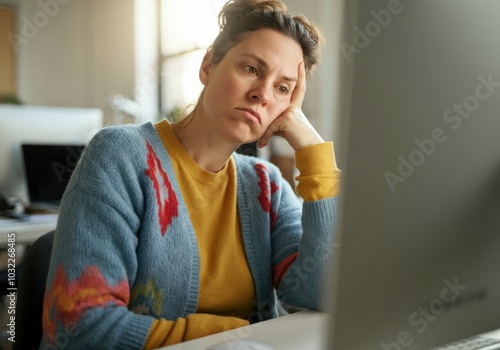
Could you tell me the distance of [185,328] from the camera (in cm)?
77

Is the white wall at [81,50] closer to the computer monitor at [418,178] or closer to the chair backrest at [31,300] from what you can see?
the chair backrest at [31,300]

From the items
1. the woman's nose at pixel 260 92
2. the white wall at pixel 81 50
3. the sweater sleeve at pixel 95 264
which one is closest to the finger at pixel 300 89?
the woman's nose at pixel 260 92

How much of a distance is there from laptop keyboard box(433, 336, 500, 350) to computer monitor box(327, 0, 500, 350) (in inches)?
2.2

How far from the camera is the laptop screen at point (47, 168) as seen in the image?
191cm

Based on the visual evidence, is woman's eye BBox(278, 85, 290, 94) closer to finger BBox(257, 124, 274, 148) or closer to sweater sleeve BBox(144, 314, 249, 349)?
finger BBox(257, 124, 274, 148)

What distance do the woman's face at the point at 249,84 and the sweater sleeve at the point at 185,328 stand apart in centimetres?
37

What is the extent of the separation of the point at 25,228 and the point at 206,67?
1.16 metres

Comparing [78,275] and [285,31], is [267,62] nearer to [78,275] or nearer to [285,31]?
[285,31]

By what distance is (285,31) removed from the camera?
102cm

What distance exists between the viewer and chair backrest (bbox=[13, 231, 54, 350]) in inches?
36.0

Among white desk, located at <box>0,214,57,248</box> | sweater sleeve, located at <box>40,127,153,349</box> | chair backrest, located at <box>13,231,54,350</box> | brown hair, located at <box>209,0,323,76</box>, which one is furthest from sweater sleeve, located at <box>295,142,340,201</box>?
white desk, located at <box>0,214,57,248</box>

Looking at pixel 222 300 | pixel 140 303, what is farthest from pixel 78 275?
pixel 222 300

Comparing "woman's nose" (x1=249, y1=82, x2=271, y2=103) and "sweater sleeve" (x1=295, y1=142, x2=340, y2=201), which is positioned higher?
"woman's nose" (x1=249, y1=82, x2=271, y2=103)

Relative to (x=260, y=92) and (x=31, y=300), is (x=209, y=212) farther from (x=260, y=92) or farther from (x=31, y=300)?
(x=31, y=300)
